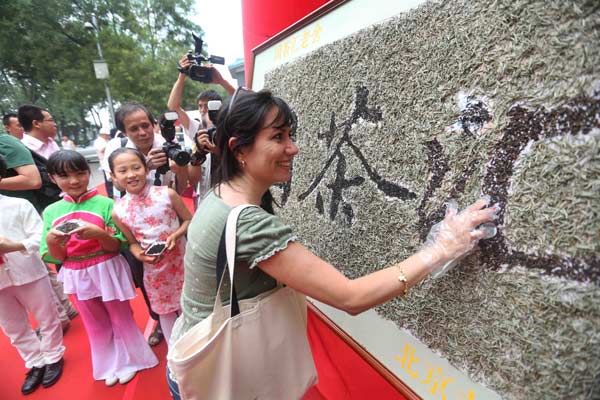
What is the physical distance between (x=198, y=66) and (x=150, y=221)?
0.97 m

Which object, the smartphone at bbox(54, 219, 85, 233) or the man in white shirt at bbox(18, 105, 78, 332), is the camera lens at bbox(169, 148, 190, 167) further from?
the man in white shirt at bbox(18, 105, 78, 332)

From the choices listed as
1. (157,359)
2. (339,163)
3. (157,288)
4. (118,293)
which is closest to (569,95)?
(339,163)

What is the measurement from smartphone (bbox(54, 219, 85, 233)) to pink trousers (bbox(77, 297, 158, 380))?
0.55 m

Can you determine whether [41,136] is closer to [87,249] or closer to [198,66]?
[87,249]

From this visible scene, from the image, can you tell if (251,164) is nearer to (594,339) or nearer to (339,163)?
(339,163)

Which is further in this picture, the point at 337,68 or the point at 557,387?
the point at 337,68

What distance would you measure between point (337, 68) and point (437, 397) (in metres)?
1.11

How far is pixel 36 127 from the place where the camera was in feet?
8.54

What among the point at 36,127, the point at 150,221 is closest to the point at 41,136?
the point at 36,127

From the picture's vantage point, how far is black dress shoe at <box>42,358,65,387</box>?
6.31 ft

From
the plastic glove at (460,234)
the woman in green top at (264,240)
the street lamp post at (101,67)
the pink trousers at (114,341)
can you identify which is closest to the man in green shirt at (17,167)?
the pink trousers at (114,341)

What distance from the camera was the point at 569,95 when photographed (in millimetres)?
560

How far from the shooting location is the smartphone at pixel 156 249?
1.54m

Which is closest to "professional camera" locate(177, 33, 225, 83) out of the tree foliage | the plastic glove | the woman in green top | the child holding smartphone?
the child holding smartphone
